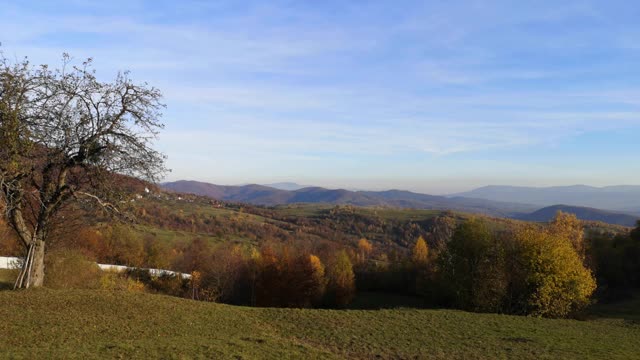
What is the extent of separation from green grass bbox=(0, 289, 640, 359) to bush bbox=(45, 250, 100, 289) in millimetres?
17089

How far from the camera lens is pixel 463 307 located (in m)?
44.8

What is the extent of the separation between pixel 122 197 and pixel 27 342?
34.4 feet

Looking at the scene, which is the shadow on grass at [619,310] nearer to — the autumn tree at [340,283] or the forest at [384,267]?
the forest at [384,267]

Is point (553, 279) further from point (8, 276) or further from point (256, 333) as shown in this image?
point (8, 276)

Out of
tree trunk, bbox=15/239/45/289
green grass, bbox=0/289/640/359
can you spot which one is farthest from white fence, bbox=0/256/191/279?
green grass, bbox=0/289/640/359

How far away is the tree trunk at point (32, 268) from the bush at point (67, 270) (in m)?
13.6

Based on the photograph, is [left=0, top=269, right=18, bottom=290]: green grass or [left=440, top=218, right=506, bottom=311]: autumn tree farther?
[left=440, top=218, right=506, bottom=311]: autumn tree

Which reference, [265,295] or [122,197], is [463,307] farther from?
[265,295]

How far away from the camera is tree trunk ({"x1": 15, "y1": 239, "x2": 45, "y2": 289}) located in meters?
23.3

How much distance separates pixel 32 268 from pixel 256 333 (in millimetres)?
13782

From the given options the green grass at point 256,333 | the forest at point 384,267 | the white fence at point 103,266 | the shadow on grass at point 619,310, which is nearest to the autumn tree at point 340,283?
the forest at point 384,267

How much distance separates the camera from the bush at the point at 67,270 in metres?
37.7

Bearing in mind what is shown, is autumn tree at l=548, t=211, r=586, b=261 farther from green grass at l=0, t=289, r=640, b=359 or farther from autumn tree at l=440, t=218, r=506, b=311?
green grass at l=0, t=289, r=640, b=359

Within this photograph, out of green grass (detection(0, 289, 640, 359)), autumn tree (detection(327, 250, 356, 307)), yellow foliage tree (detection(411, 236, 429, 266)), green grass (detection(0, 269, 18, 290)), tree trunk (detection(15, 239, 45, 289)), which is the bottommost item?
autumn tree (detection(327, 250, 356, 307))
